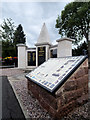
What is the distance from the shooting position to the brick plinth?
158cm

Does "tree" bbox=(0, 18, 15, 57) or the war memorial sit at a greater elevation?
"tree" bbox=(0, 18, 15, 57)

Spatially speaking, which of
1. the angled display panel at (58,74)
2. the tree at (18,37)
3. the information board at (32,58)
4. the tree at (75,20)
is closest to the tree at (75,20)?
the tree at (75,20)

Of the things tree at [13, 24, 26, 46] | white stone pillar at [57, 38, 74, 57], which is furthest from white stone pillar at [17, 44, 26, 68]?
Result: tree at [13, 24, 26, 46]

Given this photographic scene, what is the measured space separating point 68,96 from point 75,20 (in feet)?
56.1

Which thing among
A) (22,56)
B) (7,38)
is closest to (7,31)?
(7,38)

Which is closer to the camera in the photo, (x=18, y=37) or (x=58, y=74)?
(x=58, y=74)

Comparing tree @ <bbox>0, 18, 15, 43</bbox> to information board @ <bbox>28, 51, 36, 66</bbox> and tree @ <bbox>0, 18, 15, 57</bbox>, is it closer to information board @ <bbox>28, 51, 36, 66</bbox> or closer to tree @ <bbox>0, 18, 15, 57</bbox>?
tree @ <bbox>0, 18, 15, 57</bbox>

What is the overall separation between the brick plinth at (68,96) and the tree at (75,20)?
46.6ft

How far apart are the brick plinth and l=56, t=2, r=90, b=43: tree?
16.1m

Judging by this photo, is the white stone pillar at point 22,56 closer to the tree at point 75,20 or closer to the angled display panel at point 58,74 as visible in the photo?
the angled display panel at point 58,74

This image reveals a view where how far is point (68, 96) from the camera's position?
5.70ft

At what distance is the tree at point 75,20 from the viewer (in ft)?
46.3

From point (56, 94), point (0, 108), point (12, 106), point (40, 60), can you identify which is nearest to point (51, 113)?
point (56, 94)

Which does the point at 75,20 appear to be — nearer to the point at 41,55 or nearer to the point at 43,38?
the point at 43,38
